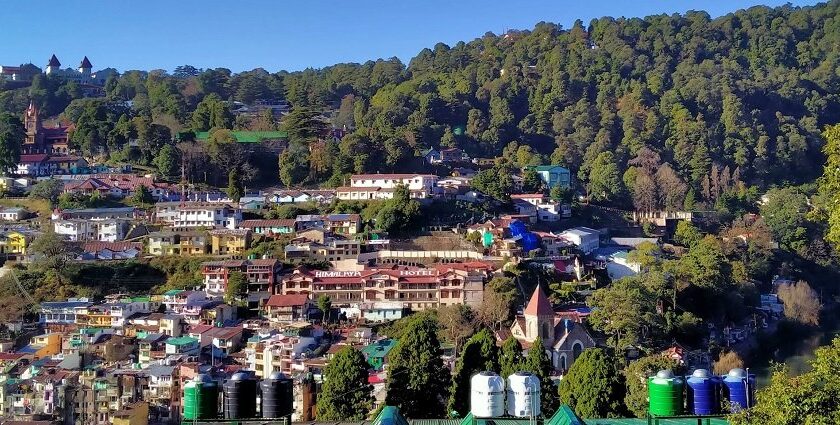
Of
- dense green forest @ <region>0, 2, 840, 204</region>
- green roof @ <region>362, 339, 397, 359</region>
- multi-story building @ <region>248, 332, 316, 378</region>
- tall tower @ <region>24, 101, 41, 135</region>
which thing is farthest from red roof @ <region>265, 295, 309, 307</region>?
tall tower @ <region>24, 101, 41, 135</region>

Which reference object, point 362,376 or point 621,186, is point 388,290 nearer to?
point 362,376

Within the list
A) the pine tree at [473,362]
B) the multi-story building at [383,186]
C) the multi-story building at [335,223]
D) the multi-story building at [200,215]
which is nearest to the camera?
the pine tree at [473,362]

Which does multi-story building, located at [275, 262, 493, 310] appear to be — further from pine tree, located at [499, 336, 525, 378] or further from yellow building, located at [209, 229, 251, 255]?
pine tree, located at [499, 336, 525, 378]

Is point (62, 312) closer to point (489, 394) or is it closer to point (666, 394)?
point (489, 394)

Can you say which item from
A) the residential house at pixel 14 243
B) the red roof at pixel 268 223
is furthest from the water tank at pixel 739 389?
the residential house at pixel 14 243

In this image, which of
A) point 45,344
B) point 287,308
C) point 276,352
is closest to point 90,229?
point 45,344

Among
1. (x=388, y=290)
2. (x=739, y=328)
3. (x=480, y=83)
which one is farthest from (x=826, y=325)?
(x=480, y=83)

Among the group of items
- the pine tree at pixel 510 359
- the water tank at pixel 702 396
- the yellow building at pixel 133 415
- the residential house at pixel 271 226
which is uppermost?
the residential house at pixel 271 226

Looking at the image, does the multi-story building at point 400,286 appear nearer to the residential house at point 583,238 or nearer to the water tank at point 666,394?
the residential house at point 583,238
